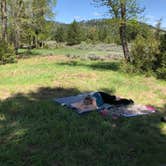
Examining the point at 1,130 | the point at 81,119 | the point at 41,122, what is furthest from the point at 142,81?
the point at 1,130

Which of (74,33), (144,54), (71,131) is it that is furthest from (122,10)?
(74,33)

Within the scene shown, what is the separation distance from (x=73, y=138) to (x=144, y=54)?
22.4 ft

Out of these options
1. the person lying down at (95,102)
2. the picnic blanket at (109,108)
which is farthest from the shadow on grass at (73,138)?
the person lying down at (95,102)

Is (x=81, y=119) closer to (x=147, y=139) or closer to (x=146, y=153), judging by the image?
(x=147, y=139)

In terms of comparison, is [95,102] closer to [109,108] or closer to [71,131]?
[109,108]

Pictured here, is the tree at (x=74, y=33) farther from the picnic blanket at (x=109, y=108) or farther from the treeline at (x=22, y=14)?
the picnic blanket at (x=109, y=108)

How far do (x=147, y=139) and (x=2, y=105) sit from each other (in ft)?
11.4

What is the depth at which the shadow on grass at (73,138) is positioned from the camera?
4.11 m

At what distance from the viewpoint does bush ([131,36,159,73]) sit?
10.7 m

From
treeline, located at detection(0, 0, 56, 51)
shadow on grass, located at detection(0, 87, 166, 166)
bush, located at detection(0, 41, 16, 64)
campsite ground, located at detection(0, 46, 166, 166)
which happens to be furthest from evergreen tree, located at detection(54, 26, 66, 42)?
shadow on grass, located at detection(0, 87, 166, 166)

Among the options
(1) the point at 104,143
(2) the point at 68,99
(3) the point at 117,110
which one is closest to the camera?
(1) the point at 104,143

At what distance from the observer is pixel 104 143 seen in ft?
15.4

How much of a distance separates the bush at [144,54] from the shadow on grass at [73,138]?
4.72m

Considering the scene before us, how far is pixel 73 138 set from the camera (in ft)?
15.8
